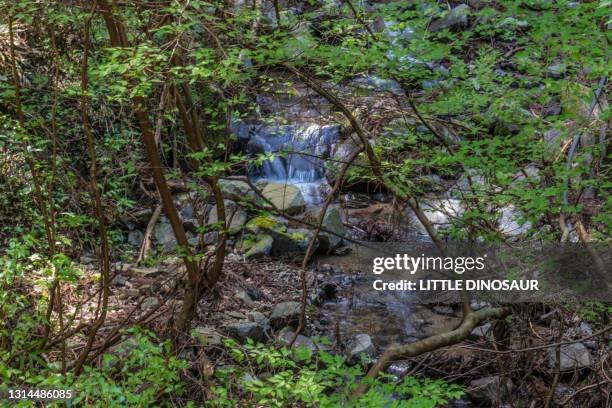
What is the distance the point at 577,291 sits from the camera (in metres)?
3.96

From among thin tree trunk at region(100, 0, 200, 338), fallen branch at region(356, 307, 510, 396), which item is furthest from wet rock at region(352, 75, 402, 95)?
fallen branch at region(356, 307, 510, 396)

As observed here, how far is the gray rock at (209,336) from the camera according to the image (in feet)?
13.8

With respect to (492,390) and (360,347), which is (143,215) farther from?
(492,390)

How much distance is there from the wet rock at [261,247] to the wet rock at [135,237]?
1.30 meters

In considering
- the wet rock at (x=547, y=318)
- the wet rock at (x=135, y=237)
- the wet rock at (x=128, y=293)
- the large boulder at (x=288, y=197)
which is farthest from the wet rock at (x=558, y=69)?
the wet rock at (x=135, y=237)

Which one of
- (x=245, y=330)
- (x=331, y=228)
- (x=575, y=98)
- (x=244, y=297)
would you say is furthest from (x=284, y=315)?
(x=575, y=98)

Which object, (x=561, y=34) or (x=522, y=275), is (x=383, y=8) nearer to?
(x=561, y=34)

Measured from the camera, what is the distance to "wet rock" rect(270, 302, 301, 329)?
5.63m

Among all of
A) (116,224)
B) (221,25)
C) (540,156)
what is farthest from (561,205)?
(116,224)

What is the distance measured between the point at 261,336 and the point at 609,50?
3468 mm

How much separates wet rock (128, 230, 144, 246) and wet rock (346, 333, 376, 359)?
3070mm

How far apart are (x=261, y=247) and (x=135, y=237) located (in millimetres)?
1540

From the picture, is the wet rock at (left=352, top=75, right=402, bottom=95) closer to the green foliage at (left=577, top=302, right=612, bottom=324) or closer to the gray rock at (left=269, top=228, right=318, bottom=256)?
the green foliage at (left=577, top=302, right=612, bottom=324)

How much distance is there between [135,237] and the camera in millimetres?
7332
